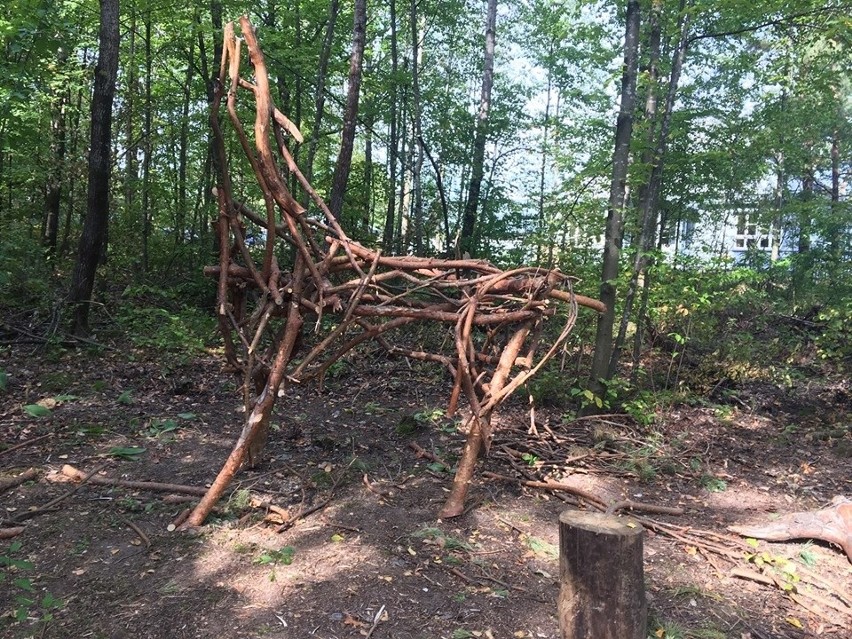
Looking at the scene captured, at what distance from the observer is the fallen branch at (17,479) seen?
4.04m

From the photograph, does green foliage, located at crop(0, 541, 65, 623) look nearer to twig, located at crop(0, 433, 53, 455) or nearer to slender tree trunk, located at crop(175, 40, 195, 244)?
twig, located at crop(0, 433, 53, 455)

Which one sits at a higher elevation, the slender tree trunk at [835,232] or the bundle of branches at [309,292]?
the slender tree trunk at [835,232]

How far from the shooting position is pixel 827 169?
2064 cm

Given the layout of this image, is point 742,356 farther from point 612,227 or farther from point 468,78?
point 468,78

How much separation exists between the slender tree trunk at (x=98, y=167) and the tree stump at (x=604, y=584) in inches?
297

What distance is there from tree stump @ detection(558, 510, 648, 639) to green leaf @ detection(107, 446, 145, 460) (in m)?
3.72

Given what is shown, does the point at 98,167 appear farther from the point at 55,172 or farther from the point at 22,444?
the point at 22,444

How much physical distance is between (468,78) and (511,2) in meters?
2.91

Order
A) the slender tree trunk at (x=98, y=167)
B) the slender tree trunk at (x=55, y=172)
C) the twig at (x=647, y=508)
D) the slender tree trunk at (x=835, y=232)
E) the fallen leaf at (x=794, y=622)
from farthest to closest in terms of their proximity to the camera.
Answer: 1. the slender tree trunk at (x=835, y=232)
2. the slender tree trunk at (x=55, y=172)
3. the slender tree trunk at (x=98, y=167)
4. the twig at (x=647, y=508)
5. the fallen leaf at (x=794, y=622)

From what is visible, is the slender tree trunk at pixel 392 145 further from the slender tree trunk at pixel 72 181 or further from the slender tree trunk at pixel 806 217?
the slender tree trunk at pixel 806 217

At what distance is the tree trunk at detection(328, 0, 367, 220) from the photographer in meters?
8.24

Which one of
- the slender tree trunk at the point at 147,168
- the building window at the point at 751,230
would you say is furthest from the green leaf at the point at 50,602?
the building window at the point at 751,230

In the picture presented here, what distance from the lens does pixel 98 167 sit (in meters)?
7.72

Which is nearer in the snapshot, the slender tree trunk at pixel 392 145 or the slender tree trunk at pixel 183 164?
the slender tree trunk at pixel 392 145
